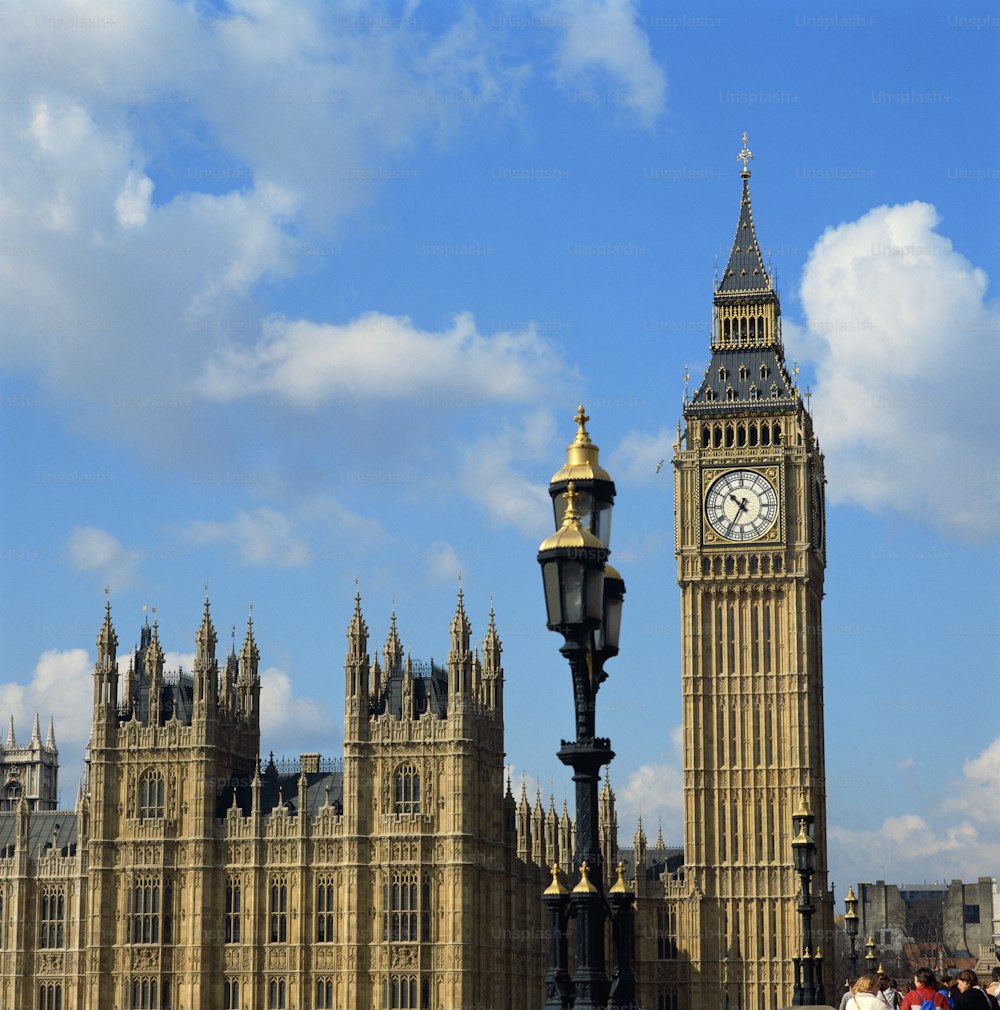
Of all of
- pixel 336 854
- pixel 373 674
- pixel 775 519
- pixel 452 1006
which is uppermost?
pixel 775 519

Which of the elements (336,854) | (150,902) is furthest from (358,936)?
(150,902)

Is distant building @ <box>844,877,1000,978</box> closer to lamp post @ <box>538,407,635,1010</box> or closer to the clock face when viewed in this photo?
the clock face

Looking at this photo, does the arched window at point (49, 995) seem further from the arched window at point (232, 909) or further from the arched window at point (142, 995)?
the arched window at point (232, 909)

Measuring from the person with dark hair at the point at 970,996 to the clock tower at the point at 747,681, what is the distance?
84875 mm

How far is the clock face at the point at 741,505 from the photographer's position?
380ft

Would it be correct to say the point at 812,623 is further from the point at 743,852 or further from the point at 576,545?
the point at 576,545

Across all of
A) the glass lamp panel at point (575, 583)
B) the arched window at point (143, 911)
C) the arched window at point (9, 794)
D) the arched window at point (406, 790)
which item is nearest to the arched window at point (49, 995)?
the arched window at point (143, 911)

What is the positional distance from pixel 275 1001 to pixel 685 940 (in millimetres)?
28557

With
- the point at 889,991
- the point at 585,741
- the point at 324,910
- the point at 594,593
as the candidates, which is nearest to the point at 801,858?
the point at 889,991

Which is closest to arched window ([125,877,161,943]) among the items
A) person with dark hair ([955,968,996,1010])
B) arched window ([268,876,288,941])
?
arched window ([268,876,288,941])

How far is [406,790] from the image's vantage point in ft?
304

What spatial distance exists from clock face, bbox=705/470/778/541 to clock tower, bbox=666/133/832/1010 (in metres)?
0.08

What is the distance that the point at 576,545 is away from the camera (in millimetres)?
23094

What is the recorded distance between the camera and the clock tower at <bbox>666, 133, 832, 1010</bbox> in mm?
111875
